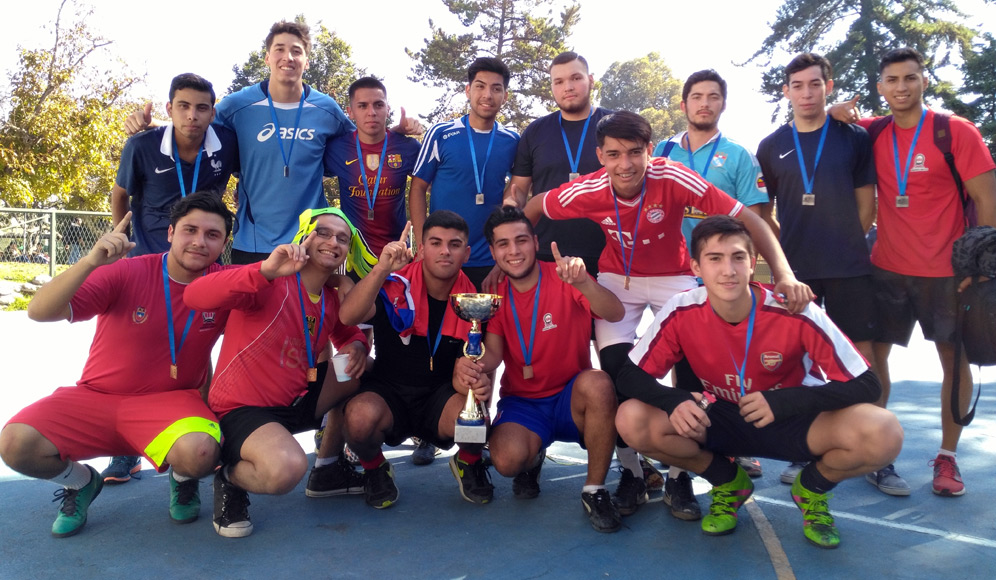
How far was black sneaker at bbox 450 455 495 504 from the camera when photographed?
3.88 metres

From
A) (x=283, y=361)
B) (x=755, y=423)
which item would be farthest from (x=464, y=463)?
(x=755, y=423)

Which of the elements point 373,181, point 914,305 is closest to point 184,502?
point 373,181

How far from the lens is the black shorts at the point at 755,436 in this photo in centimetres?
343

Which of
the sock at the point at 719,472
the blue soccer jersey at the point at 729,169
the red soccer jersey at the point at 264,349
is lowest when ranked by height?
the sock at the point at 719,472

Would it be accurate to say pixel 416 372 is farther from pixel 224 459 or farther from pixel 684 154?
pixel 684 154

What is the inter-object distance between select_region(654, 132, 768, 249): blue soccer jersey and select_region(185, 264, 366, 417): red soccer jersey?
8.25 feet

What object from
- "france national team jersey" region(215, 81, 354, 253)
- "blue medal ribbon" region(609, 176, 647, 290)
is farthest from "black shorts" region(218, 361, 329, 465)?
"blue medal ribbon" region(609, 176, 647, 290)

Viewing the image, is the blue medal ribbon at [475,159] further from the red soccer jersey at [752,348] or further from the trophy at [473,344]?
the red soccer jersey at [752,348]

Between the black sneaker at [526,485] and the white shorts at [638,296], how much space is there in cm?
85

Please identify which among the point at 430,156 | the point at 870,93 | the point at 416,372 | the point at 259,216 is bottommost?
the point at 416,372

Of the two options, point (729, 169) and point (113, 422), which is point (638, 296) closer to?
point (729, 169)

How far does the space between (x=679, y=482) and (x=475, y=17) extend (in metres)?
29.8

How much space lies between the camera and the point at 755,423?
3.32 m

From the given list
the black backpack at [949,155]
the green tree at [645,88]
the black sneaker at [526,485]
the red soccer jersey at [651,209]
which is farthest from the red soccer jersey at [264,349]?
the green tree at [645,88]
